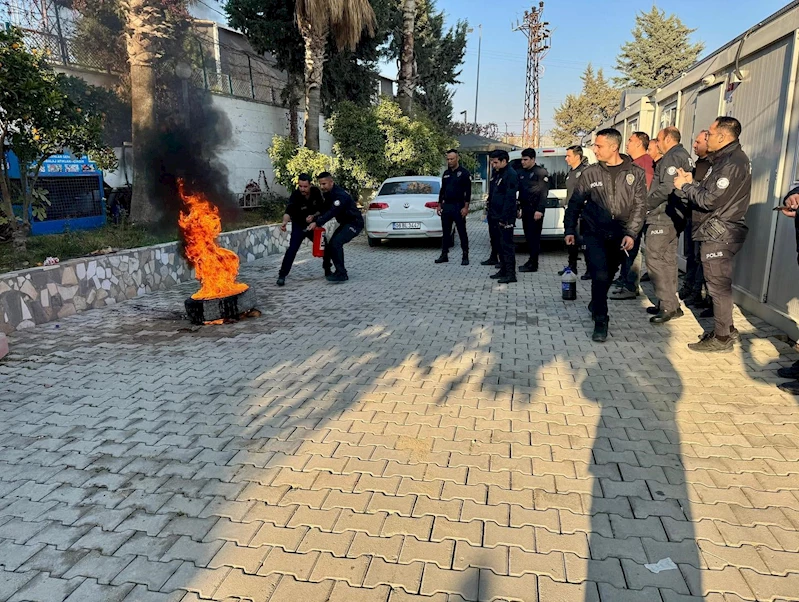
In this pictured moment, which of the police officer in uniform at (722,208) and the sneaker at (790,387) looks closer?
the sneaker at (790,387)

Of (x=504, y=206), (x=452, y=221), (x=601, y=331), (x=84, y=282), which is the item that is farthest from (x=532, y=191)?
(x=84, y=282)

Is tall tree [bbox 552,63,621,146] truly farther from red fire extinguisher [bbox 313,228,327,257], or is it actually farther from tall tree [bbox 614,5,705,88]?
red fire extinguisher [bbox 313,228,327,257]

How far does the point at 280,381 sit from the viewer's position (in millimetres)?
4559

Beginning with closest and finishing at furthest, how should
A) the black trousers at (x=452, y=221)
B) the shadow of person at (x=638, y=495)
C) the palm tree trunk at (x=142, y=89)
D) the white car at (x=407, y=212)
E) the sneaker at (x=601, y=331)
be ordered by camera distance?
the shadow of person at (x=638, y=495), the sneaker at (x=601, y=331), the palm tree trunk at (x=142, y=89), the black trousers at (x=452, y=221), the white car at (x=407, y=212)

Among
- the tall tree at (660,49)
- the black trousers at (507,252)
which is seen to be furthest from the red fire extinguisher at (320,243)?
the tall tree at (660,49)

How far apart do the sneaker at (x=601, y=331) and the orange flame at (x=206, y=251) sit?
426cm

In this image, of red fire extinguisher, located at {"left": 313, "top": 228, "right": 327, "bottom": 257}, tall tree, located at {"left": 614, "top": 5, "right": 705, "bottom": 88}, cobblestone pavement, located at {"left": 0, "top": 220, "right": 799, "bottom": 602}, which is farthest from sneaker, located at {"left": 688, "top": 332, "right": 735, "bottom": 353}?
tall tree, located at {"left": 614, "top": 5, "right": 705, "bottom": 88}

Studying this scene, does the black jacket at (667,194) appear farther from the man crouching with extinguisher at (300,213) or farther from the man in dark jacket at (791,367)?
the man crouching with extinguisher at (300,213)

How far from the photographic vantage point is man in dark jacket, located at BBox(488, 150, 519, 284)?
799cm

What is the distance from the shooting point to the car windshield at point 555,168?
436 inches

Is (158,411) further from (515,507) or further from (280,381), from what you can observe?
(515,507)

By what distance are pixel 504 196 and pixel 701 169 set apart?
10.2ft

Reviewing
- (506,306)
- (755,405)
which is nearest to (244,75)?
(506,306)

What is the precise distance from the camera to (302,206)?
27.9 feet
